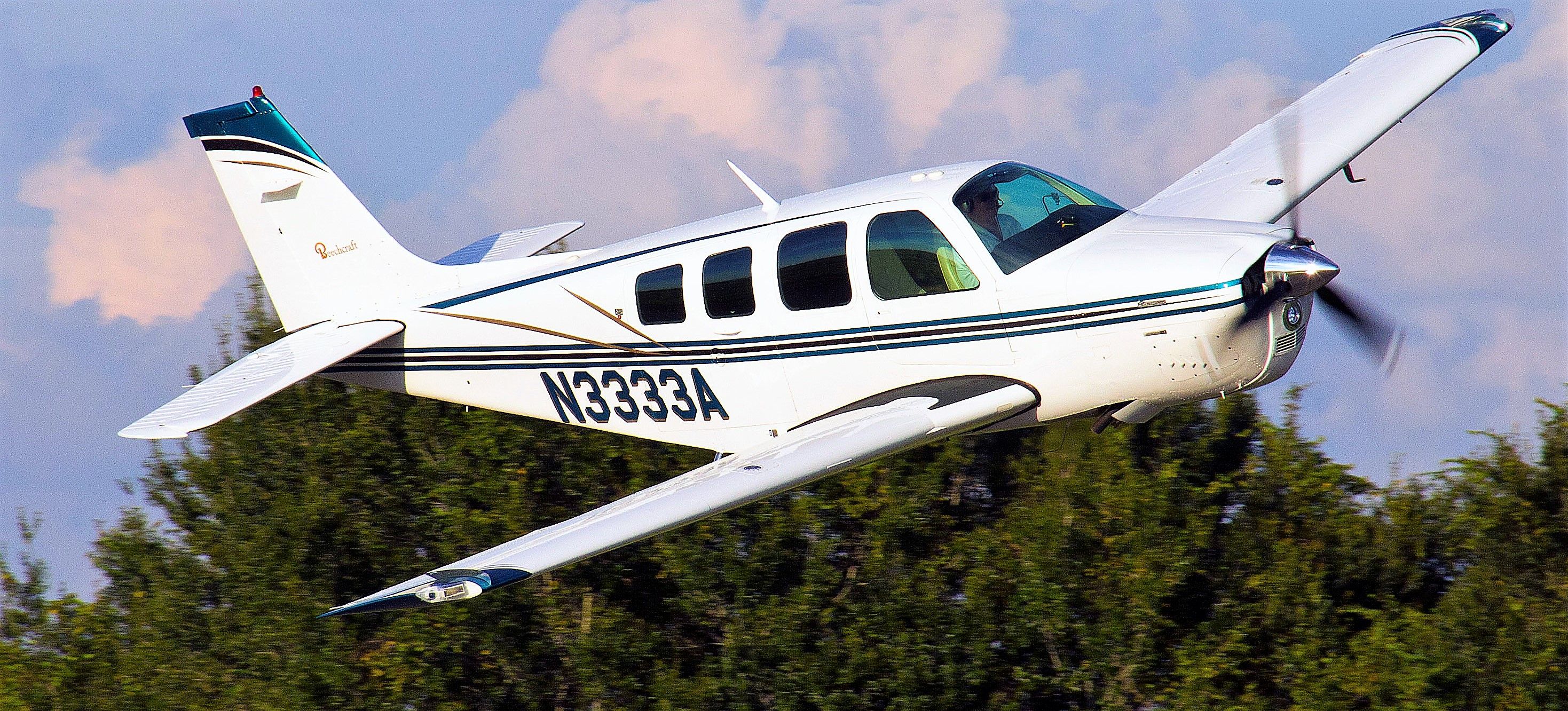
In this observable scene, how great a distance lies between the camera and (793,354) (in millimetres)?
9727

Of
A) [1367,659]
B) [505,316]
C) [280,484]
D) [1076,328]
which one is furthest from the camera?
[280,484]

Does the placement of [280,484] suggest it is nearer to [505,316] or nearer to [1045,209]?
[505,316]

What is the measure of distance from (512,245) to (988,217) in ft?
16.8

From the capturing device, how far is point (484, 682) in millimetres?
11594

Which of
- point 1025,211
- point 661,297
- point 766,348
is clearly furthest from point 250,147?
point 1025,211

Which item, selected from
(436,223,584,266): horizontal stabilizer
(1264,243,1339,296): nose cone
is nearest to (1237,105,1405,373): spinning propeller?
(1264,243,1339,296): nose cone

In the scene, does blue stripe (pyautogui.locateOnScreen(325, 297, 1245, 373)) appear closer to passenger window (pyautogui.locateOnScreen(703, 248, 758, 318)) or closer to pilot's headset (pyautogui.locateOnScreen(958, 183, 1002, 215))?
passenger window (pyautogui.locateOnScreen(703, 248, 758, 318))

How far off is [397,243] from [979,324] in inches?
225

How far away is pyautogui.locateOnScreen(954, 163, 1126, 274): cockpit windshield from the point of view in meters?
9.12

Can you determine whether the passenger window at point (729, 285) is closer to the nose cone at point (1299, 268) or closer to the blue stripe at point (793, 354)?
the blue stripe at point (793, 354)

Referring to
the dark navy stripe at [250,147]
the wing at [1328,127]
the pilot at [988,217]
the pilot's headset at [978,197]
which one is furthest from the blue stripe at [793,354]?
the wing at [1328,127]

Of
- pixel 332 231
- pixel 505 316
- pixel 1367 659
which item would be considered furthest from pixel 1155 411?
pixel 332 231

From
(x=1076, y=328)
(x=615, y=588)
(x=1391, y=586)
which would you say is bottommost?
(x=1391, y=586)

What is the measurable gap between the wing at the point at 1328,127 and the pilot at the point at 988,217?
2.36m
